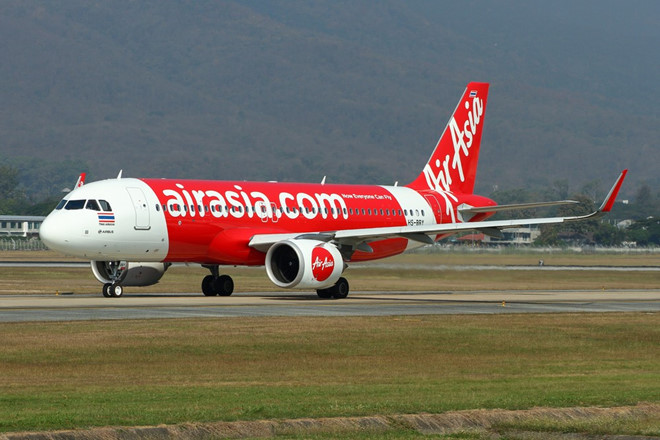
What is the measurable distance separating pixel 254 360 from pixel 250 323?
24.0ft

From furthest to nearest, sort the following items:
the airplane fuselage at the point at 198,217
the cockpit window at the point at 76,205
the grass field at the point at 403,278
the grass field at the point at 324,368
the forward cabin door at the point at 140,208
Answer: the grass field at the point at 403,278 → the forward cabin door at the point at 140,208 → the cockpit window at the point at 76,205 → the airplane fuselage at the point at 198,217 → the grass field at the point at 324,368

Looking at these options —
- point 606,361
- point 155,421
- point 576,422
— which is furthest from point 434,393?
point 606,361

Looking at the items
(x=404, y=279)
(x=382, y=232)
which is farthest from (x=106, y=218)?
(x=404, y=279)

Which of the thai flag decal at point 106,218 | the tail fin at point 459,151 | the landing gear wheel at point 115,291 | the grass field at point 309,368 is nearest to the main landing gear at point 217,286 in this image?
the landing gear wheel at point 115,291

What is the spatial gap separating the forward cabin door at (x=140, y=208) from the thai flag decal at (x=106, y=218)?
825 millimetres

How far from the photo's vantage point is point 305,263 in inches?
1711

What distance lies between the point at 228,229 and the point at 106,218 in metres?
4.87

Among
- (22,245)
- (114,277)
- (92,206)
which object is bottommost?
(114,277)

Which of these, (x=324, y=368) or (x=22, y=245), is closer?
(x=324, y=368)

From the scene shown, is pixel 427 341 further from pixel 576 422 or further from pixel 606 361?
pixel 576 422

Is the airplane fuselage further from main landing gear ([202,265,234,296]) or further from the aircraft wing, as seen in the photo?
main landing gear ([202,265,234,296])

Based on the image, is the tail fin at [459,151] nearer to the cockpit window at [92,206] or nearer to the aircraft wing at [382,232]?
the aircraft wing at [382,232]

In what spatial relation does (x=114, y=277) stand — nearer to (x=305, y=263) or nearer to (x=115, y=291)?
(x=115, y=291)

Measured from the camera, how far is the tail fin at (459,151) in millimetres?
57469
